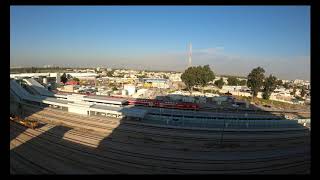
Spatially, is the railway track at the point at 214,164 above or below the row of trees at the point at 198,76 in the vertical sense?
below

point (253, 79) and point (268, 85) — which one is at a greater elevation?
point (253, 79)

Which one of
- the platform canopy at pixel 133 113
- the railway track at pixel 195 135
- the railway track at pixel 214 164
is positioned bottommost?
the railway track at pixel 214 164

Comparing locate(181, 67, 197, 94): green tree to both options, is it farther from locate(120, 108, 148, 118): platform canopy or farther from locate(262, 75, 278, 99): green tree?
locate(120, 108, 148, 118): platform canopy

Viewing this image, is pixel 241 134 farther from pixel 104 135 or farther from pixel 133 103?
pixel 133 103

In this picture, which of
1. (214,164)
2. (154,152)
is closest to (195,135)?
(154,152)

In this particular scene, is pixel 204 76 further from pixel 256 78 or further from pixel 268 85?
pixel 268 85

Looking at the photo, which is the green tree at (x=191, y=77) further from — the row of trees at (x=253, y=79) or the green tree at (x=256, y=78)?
the green tree at (x=256, y=78)

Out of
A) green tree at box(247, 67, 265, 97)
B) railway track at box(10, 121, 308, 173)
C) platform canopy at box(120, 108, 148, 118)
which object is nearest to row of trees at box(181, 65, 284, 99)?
green tree at box(247, 67, 265, 97)

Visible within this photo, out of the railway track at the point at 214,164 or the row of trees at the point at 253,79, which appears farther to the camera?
the row of trees at the point at 253,79

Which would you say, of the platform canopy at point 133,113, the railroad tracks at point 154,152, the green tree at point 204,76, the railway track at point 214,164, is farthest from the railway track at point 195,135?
the green tree at point 204,76
